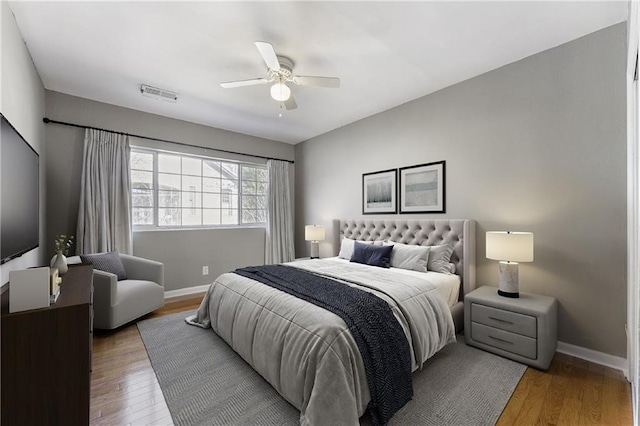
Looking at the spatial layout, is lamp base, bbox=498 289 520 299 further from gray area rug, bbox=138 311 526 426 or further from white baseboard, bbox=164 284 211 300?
white baseboard, bbox=164 284 211 300

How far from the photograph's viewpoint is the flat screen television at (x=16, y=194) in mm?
1560

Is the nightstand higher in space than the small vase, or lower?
lower

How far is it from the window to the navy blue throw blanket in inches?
118

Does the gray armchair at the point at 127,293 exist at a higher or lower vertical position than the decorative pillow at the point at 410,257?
lower

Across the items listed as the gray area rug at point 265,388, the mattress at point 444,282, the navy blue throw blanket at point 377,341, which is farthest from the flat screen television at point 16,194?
the mattress at point 444,282

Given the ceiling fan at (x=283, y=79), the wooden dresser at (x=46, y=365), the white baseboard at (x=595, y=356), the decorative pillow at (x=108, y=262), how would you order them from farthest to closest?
the decorative pillow at (x=108, y=262)
the ceiling fan at (x=283, y=79)
the white baseboard at (x=595, y=356)
the wooden dresser at (x=46, y=365)

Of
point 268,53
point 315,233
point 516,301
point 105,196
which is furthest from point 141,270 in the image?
point 516,301

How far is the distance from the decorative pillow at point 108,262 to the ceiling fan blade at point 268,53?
2861 millimetres

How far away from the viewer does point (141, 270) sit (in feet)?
11.3

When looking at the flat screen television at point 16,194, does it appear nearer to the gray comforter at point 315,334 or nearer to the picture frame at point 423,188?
the gray comforter at point 315,334

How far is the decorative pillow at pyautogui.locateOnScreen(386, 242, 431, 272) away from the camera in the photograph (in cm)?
302

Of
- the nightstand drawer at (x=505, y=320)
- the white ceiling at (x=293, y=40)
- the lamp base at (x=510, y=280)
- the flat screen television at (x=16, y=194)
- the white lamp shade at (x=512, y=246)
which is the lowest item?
the nightstand drawer at (x=505, y=320)

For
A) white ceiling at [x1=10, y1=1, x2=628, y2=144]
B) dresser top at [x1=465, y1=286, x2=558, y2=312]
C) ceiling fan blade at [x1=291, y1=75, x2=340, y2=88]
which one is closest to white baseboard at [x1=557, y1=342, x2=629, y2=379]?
dresser top at [x1=465, y1=286, x2=558, y2=312]

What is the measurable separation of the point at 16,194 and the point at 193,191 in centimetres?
270
